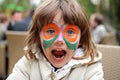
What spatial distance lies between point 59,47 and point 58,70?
0.49 feet

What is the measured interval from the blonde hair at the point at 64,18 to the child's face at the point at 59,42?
0.03 m

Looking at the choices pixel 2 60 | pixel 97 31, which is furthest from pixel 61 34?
pixel 97 31

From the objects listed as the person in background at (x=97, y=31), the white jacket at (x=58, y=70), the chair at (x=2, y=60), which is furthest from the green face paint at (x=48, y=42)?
the person in background at (x=97, y=31)

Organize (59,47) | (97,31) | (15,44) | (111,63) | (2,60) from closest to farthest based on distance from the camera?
(59,47) → (111,63) → (15,44) → (2,60) → (97,31)

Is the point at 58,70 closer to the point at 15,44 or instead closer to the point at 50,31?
the point at 50,31

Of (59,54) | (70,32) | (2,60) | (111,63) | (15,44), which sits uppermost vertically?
(70,32)

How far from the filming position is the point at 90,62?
165cm

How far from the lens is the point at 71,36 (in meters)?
1.65

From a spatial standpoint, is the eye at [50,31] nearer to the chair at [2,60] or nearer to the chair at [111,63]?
the chair at [111,63]

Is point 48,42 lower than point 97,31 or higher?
higher

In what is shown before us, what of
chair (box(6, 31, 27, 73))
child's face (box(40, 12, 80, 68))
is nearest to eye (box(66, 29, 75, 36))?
child's face (box(40, 12, 80, 68))

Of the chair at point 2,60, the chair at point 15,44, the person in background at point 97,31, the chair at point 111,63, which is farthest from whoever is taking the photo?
the person in background at point 97,31

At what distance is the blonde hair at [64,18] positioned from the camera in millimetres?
1607

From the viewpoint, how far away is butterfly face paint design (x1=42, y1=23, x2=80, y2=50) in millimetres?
1615
